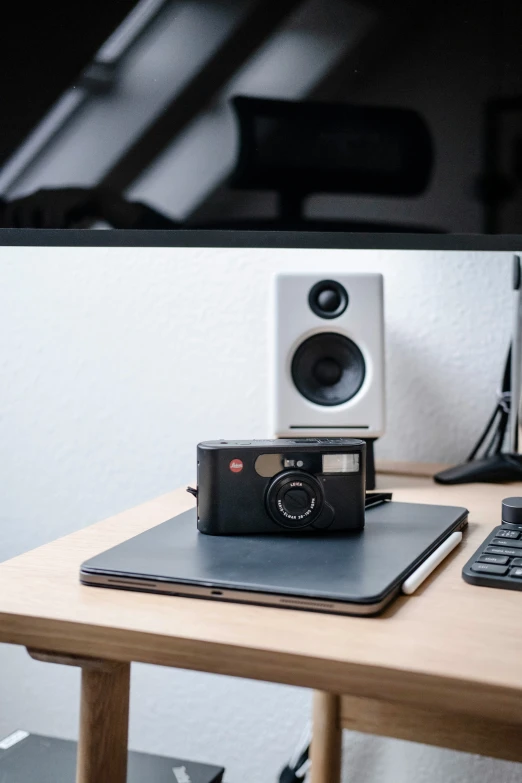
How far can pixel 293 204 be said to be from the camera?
2.66ft

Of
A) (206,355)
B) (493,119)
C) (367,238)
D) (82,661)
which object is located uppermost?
(493,119)

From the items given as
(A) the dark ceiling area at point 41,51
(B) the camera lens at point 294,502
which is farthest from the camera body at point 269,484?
(A) the dark ceiling area at point 41,51

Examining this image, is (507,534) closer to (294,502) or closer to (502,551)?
(502,551)

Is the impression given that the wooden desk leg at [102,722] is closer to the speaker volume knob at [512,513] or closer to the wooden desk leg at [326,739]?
the speaker volume knob at [512,513]

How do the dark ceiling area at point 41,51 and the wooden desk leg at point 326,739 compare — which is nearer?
the dark ceiling area at point 41,51

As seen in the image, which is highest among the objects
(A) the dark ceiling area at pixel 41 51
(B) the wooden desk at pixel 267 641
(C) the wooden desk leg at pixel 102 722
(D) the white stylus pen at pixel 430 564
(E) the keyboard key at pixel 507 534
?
(A) the dark ceiling area at pixel 41 51

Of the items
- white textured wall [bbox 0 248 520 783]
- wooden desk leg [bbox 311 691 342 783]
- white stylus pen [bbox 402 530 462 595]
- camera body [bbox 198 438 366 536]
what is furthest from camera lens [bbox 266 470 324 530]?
white textured wall [bbox 0 248 520 783]

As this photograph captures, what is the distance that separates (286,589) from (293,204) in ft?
1.45

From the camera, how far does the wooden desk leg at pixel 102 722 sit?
0.58 metres

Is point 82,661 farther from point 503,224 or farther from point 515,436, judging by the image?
point 515,436

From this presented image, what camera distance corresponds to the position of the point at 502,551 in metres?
0.57

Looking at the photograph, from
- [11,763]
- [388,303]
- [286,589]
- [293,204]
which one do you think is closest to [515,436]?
[388,303]

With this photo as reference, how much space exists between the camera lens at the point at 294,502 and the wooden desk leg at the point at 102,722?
0.51 feet

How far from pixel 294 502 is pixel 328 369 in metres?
0.37
